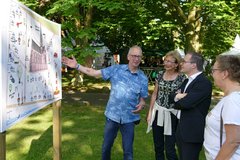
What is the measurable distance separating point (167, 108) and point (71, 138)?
299 cm

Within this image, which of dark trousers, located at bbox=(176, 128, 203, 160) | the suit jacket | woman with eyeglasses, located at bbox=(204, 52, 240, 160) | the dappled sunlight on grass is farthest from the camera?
the dappled sunlight on grass

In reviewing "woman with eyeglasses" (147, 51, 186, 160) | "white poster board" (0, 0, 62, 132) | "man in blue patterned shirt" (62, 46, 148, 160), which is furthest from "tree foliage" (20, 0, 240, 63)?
"white poster board" (0, 0, 62, 132)

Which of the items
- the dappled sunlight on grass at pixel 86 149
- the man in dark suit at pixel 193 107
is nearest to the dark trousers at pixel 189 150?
the man in dark suit at pixel 193 107

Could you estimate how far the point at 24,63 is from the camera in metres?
3.00

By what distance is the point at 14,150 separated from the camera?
6270 mm

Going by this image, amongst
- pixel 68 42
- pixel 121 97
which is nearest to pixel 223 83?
pixel 121 97

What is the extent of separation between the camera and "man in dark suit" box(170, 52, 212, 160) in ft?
12.3

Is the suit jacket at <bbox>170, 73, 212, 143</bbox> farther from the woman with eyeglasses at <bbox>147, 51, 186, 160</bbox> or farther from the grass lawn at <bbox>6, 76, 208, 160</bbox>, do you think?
the grass lawn at <bbox>6, 76, 208, 160</bbox>

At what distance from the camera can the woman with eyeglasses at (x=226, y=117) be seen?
2.43 m

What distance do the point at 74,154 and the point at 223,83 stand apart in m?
3.99

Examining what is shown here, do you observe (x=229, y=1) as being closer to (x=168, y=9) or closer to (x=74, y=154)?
(x=168, y=9)

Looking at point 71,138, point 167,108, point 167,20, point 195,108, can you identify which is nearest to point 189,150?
point 195,108

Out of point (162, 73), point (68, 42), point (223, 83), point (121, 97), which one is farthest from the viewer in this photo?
point (68, 42)

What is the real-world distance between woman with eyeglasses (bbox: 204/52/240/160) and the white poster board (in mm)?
1568
